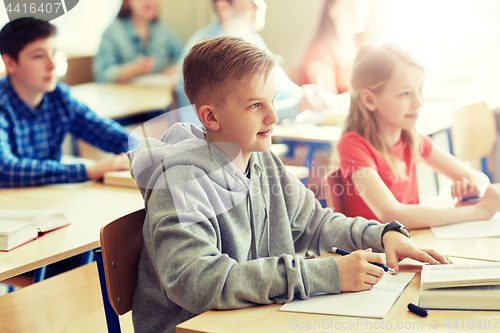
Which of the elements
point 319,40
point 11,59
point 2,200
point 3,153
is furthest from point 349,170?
point 319,40

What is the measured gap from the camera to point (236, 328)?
2.15 feet

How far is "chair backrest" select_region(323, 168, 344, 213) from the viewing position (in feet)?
4.66

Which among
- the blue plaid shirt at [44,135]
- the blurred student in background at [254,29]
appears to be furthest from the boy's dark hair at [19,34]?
the blurred student in background at [254,29]

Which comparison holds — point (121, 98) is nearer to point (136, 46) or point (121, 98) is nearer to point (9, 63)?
point (136, 46)

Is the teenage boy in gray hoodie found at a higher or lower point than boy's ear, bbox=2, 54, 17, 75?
lower

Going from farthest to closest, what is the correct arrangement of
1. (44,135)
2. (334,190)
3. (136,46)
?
(136,46) → (44,135) → (334,190)

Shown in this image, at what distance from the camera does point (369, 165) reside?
1.32 metres

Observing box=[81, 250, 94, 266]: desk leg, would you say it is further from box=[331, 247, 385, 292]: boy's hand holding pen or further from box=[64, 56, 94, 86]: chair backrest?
box=[64, 56, 94, 86]: chair backrest

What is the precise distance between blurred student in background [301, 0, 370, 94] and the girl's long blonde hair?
109cm

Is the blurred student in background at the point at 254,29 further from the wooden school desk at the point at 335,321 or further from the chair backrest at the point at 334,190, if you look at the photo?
the wooden school desk at the point at 335,321

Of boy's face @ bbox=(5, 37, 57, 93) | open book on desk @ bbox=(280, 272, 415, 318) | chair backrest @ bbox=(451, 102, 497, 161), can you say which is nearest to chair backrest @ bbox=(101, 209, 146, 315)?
open book on desk @ bbox=(280, 272, 415, 318)

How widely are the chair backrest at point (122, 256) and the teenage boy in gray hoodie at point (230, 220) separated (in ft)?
0.07

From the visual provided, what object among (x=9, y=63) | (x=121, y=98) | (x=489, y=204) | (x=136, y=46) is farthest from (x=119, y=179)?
(x=136, y=46)

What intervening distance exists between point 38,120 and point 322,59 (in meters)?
1.58
